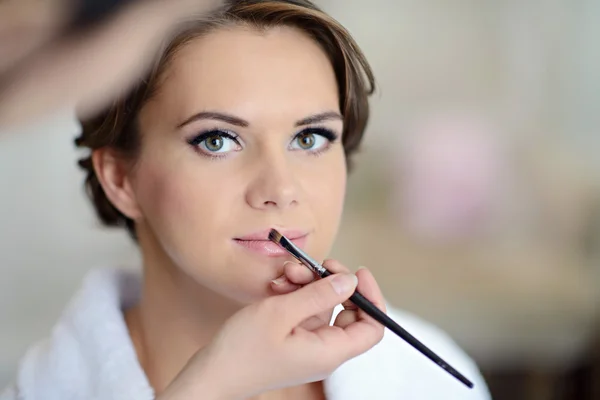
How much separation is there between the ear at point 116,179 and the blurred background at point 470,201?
0.13 meters

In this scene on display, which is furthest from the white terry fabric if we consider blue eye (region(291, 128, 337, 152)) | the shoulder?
blue eye (region(291, 128, 337, 152))

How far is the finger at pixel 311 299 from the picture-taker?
40 centimetres

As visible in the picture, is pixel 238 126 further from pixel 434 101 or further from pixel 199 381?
pixel 434 101

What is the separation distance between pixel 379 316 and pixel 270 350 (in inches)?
3.1

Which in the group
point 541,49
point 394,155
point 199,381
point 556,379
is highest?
point 541,49

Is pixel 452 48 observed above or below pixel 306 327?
above

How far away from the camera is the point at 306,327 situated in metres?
0.46

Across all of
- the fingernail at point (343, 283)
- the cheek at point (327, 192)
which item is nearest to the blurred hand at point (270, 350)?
the fingernail at point (343, 283)

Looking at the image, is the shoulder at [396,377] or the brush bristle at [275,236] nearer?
the brush bristle at [275,236]

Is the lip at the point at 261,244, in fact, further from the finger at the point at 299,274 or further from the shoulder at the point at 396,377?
the shoulder at the point at 396,377

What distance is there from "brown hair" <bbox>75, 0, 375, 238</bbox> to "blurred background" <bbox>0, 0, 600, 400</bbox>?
4.2 inches

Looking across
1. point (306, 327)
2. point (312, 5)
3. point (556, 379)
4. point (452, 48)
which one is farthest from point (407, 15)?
point (556, 379)

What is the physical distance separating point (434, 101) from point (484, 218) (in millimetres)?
161

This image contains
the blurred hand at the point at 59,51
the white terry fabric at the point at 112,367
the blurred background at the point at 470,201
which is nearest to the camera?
the blurred hand at the point at 59,51
